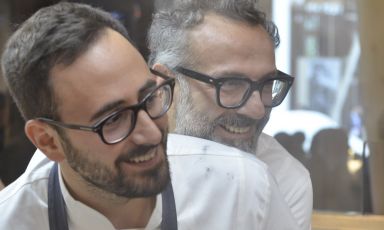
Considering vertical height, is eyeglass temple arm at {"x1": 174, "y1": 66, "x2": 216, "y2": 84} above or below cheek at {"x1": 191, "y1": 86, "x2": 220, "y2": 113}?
above

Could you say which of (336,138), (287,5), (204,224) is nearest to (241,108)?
(204,224)

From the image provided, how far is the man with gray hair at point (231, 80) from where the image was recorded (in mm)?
1320

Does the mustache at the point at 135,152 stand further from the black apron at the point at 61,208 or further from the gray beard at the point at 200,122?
the gray beard at the point at 200,122

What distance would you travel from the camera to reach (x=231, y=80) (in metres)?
1.32

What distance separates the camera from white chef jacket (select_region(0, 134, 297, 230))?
1.09m

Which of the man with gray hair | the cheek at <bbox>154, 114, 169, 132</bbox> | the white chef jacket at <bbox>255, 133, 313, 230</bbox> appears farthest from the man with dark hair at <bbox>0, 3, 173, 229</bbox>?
the white chef jacket at <bbox>255, 133, 313, 230</bbox>

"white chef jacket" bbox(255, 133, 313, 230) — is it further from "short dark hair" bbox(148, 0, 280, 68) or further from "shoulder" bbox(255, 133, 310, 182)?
"short dark hair" bbox(148, 0, 280, 68)

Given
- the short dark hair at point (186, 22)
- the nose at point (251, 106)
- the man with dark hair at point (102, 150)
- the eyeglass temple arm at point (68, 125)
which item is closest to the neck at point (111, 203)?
the man with dark hair at point (102, 150)

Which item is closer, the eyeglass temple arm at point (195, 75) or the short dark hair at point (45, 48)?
the short dark hair at point (45, 48)

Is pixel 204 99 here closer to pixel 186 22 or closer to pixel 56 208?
pixel 186 22

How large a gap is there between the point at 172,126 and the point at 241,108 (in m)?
0.19

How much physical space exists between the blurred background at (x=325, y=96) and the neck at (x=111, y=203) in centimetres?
41

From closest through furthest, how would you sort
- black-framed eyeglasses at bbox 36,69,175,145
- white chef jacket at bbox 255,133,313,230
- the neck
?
black-framed eyeglasses at bbox 36,69,175,145, the neck, white chef jacket at bbox 255,133,313,230

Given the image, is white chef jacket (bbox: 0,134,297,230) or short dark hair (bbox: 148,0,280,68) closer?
white chef jacket (bbox: 0,134,297,230)
